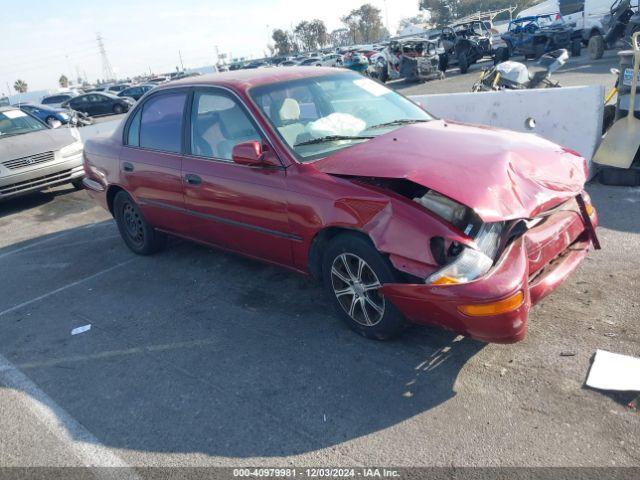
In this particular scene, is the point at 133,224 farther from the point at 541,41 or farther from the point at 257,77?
the point at 541,41

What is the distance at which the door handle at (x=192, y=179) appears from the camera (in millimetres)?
4402

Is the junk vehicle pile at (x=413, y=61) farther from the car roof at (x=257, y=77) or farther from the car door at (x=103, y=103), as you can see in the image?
the car roof at (x=257, y=77)

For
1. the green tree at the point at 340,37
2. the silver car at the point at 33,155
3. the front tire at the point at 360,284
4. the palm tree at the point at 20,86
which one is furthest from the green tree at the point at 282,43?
the front tire at the point at 360,284

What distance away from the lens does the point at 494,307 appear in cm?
273

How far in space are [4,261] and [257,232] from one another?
12.7ft

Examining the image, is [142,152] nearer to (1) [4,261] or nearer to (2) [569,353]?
(1) [4,261]

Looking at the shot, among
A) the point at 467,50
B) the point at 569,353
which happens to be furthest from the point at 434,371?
the point at 467,50

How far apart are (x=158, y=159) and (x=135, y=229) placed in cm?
112

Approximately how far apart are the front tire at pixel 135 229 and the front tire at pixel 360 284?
2601mm

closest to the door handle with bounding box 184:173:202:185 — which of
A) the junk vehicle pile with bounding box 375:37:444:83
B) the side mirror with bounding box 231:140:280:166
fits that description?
the side mirror with bounding box 231:140:280:166

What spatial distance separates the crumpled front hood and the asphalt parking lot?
2.91 ft

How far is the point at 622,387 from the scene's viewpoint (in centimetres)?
277

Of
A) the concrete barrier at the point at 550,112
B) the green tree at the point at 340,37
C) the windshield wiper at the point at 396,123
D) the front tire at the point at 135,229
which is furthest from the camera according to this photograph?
the green tree at the point at 340,37

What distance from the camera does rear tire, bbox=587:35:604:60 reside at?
62.2 ft
